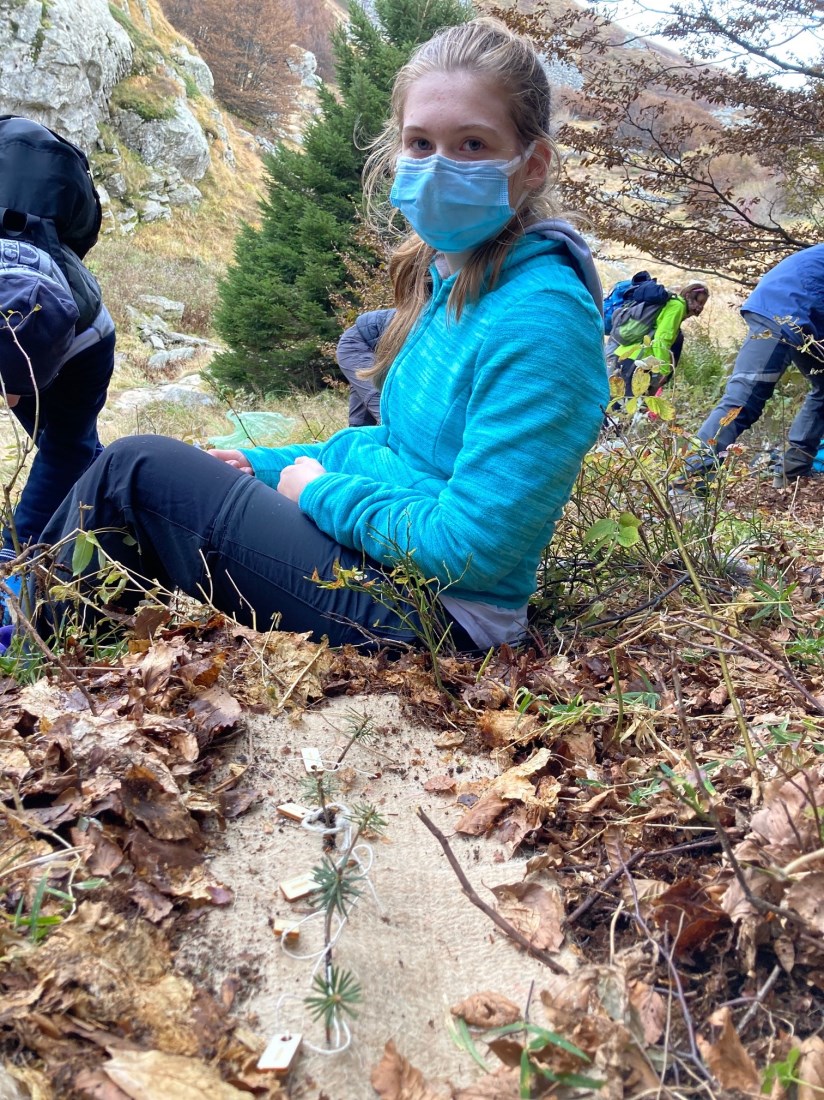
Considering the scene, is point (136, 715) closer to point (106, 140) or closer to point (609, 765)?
point (609, 765)

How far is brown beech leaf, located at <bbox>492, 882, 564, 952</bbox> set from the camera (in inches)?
47.8

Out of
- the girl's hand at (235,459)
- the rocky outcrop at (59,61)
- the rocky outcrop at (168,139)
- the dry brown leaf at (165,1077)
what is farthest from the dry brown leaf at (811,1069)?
the rocky outcrop at (168,139)

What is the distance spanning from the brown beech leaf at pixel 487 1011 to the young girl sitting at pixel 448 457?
37.3 inches

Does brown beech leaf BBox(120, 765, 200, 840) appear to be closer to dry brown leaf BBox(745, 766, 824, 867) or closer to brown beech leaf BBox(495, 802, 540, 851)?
brown beech leaf BBox(495, 802, 540, 851)

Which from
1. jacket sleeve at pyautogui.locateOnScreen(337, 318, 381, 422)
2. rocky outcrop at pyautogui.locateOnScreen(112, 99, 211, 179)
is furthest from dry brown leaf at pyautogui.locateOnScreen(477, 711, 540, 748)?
rocky outcrop at pyautogui.locateOnScreen(112, 99, 211, 179)

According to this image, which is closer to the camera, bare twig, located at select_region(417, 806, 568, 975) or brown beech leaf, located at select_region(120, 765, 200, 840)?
bare twig, located at select_region(417, 806, 568, 975)

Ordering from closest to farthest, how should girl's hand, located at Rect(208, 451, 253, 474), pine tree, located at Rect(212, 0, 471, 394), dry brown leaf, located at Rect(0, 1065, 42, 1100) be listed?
dry brown leaf, located at Rect(0, 1065, 42, 1100)
girl's hand, located at Rect(208, 451, 253, 474)
pine tree, located at Rect(212, 0, 471, 394)

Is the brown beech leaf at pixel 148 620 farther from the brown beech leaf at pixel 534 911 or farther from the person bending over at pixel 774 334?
the person bending over at pixel 774 334

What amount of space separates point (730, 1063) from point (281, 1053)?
0.55 metres

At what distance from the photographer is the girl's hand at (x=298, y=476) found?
2.22 meters

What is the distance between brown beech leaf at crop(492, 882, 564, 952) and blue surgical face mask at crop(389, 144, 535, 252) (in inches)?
61.0

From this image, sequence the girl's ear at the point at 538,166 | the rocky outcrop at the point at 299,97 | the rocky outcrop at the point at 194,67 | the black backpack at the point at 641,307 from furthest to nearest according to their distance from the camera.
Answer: the rocky outcrop at the point at 299,97, the rocky outcrop at the point at 194,67, the black backpack at the point at 641,307, the girl's ear at the point at 538,166

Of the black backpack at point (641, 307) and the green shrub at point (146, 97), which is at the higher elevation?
the black backpack at point (641, 307)

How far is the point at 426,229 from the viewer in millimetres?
2072
